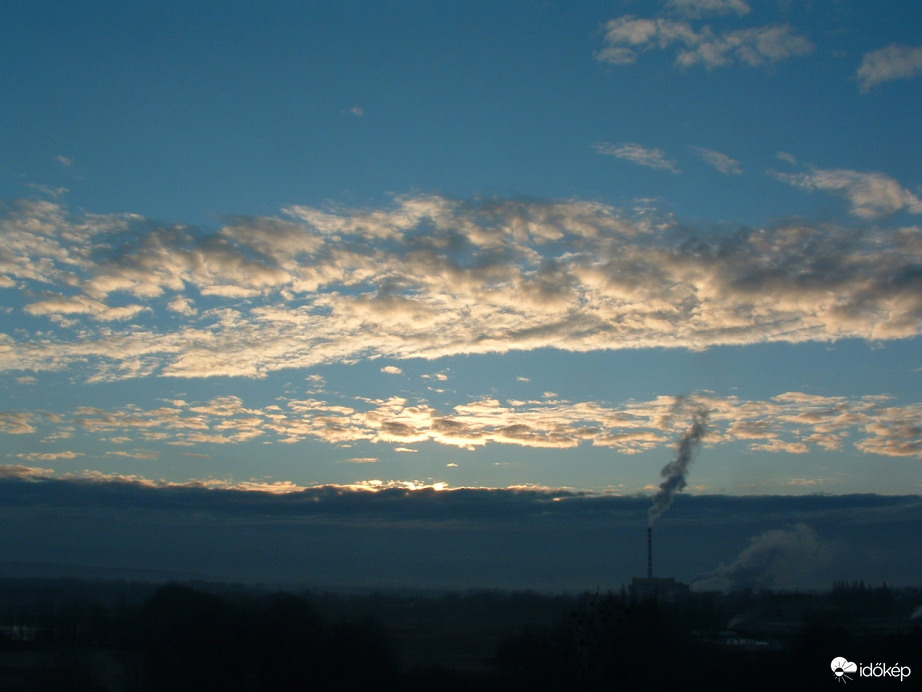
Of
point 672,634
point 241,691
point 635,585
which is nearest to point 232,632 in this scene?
point 241,691

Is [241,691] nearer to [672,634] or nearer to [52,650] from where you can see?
[52,650]

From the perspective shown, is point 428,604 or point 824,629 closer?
point 824,629

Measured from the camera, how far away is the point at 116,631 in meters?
55.7

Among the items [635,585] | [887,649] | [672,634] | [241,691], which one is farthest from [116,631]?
[635,585]

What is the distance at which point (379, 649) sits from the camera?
169ft

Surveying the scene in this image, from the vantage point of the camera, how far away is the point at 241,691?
45.0 meters

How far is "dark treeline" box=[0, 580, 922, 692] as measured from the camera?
1756 inches

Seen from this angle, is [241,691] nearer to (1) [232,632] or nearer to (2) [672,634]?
(1) [232,632]

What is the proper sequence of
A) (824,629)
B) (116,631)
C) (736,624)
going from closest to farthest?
(116,631)
(824,629)
(736,624)

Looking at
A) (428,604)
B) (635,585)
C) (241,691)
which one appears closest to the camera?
(241,691)

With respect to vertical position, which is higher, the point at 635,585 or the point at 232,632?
the point at 232,632

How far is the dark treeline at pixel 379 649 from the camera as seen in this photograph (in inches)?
1756

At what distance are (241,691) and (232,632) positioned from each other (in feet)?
18.4

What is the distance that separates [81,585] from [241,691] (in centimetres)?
6358
